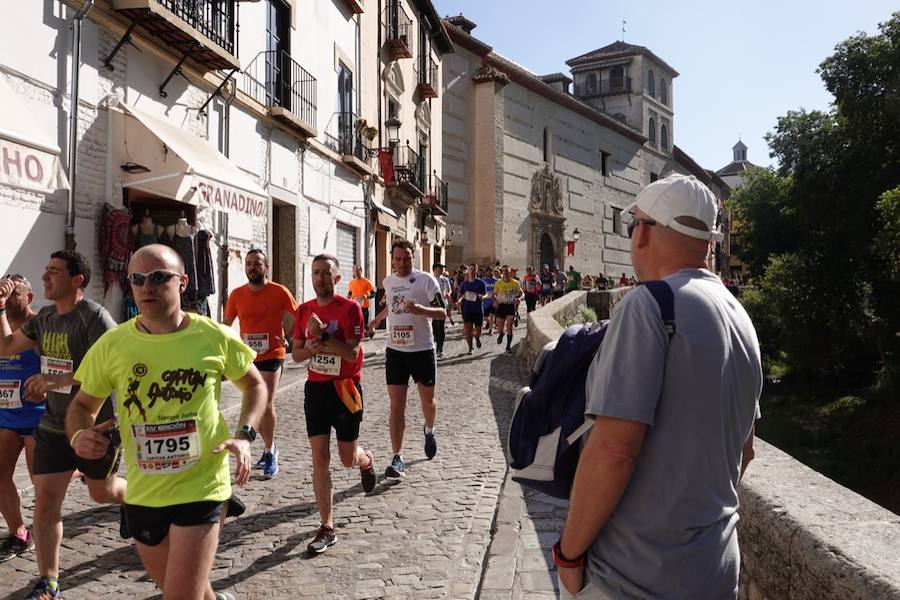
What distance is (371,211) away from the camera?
73.0ft

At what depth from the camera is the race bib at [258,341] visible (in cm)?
697

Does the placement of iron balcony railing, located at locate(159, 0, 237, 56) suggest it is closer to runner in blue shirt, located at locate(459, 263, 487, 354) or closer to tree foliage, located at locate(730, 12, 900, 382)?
runner in blue shirt, located at locate(459, 263, 487, 354)

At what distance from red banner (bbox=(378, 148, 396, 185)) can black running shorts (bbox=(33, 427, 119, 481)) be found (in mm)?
19306

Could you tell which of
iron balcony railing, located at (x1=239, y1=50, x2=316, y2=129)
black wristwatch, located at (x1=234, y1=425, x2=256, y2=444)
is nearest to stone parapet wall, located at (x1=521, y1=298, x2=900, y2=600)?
black wristwatch, located at (x1=234, y1=425, x2=256, y2=444)

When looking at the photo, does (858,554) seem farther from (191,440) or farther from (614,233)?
(614,233)

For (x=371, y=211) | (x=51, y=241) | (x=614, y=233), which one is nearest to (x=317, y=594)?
(x=51, y=241)

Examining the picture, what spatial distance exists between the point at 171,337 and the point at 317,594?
1.70m

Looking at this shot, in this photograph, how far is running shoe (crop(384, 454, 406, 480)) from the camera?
6.39m

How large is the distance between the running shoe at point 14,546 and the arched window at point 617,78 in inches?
2223

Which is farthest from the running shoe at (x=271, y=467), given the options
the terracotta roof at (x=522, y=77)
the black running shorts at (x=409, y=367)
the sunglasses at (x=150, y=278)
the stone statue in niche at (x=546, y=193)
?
the stone statue in niche at (x=546, y=193)

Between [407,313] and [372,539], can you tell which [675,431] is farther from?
[407,313]

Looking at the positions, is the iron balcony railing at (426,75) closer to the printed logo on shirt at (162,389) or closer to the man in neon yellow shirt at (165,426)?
the man in neon yellow shirt at (165,426)

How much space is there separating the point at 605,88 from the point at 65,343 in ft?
186

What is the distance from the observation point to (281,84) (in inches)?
607
